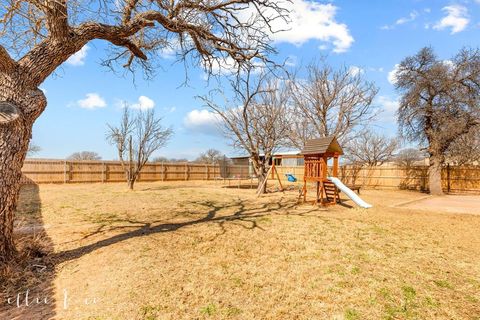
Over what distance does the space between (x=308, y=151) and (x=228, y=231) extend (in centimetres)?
570

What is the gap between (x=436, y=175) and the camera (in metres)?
14.7

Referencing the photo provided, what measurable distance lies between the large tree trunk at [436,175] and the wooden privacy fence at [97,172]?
10.1m

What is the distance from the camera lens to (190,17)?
4270 mm

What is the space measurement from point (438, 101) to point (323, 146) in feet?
30.7

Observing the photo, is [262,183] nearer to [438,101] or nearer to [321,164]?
[321,164]

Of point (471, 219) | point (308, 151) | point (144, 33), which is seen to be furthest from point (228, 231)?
point (471, 219)

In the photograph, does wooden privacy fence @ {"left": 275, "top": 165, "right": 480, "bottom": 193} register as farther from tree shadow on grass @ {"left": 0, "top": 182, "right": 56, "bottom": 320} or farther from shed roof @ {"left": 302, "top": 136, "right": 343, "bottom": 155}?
tree shadow on grass @ {"left": 0, "top": 182, "right": 56, "bottom": 320}

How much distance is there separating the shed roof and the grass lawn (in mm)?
3503

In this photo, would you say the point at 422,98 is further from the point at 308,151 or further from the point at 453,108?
the point at 308,151

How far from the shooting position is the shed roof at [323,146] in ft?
30.9

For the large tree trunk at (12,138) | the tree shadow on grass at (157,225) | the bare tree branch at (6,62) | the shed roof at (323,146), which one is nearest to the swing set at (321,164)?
the shed roof at (323,146)

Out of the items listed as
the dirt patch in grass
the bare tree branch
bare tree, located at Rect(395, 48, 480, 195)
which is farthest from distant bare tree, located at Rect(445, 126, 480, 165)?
the bare tree branch

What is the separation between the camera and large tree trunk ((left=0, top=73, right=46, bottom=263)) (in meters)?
3.09

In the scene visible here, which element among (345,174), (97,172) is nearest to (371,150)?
(345,174)
